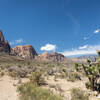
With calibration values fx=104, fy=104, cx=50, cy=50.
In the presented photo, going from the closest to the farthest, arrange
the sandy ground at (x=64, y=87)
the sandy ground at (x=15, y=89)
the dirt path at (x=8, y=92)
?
the dirt path at (x=8, y=92), the sandy ground at (x=15, y=89), the sandy ground at (x=64, y=87)

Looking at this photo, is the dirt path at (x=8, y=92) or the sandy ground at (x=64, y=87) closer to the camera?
the dirt path at (x=8, y=92)

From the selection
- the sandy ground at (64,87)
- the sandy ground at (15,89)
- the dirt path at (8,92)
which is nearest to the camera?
the dirt path at (8,92)

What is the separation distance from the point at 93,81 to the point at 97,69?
1.19 metres

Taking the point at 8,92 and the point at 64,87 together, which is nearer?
the point at 8,92

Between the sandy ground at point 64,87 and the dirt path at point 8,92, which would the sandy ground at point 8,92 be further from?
the sandy ground at point 64,87

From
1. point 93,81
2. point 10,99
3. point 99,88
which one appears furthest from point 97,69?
point 10,99

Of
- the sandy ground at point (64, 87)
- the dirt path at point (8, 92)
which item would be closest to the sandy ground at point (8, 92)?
the dirt path at point (8, 92)

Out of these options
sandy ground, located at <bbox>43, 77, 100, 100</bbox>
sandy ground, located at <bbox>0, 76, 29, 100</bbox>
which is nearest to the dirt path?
sandy ground, located at <bbox>0, 76, 29, 100</bbox>

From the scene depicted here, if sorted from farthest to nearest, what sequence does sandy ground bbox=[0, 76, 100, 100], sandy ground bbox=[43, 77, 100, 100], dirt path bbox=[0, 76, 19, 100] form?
sandy ground bbox=[43, 77, 100, 100] < sandy ground bbox=[0, 76, 100, 100] < dirt path bbox=[0, 76, 19, 100]

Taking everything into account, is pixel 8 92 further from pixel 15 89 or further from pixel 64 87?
pixel 64 87

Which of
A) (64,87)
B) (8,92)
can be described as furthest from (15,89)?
(64,87)

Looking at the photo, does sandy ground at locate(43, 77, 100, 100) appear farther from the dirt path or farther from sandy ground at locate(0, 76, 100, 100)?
the dirt path

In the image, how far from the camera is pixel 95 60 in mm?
9047

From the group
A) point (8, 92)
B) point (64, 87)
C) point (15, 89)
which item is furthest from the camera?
point (64, 87)
